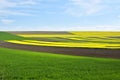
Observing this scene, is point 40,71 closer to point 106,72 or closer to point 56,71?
point 56,71

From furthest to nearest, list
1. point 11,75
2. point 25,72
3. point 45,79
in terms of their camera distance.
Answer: point 25,72 < point 11,75 < point 45,79

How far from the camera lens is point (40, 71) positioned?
709 inches

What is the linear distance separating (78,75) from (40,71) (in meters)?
2.75

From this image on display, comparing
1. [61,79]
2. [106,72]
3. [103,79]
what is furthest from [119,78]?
[61,79]

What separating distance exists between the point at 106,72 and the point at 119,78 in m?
2.14

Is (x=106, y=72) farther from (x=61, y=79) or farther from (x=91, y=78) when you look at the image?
(x=61, y=79)

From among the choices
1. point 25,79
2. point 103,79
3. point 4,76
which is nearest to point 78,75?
point 103,79

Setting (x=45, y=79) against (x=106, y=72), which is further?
(x=106, y=72)

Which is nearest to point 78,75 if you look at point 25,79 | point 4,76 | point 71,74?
point 71,74

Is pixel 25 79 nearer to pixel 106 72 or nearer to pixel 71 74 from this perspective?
pixel 71 74

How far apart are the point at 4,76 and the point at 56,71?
11.4ft

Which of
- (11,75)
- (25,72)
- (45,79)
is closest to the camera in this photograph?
(45,79)

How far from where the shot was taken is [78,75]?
16.5 m

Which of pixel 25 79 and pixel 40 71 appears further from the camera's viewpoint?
pixel 40 71
